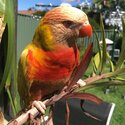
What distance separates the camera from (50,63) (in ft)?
1.56

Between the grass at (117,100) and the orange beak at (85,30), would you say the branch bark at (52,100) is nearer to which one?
the orange beak at (85,30)

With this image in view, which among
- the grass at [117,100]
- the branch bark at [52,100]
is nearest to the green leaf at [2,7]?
the branch bark at [52,100]

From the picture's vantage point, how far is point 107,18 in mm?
6516

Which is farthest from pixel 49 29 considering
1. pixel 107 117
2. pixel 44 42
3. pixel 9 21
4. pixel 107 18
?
pixel 107 18

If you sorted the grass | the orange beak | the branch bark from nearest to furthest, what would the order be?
the branch bark, the orange beak, the grass

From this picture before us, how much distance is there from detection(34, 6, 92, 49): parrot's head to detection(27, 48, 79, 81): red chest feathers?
0.02 m

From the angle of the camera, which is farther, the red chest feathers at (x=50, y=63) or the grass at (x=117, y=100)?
the grass at (x=117, y=100)

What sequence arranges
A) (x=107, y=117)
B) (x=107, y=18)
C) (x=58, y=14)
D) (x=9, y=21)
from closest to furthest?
(x=9, y=21) < (x=58, y=14) < (x=107, y=117) < (x=107, y=18)

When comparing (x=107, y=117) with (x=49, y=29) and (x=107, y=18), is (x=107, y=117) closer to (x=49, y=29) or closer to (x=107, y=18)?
(x=49, y=29)

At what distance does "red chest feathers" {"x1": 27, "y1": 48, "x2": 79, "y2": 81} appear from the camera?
0.47 metres

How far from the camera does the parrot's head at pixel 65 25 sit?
442mm

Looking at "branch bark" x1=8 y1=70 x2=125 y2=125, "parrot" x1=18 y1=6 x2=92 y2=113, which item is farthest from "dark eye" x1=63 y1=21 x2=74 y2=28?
"branch bark" x1=8 y1=70 x2=125 y2=125

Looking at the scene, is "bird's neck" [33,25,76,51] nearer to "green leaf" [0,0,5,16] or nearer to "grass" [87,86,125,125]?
"green leaf" [0,0,5,16]

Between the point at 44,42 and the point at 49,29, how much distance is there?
0.02 metres
